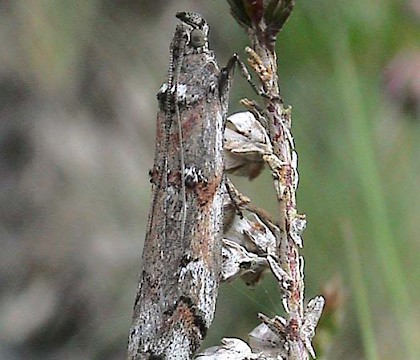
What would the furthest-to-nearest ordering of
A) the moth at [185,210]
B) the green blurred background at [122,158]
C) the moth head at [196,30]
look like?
the green blurred background at [122,158] < the moth head at [196,30] < the moth at [185,210]

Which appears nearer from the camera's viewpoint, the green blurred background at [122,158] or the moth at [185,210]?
the moth at [185,210]

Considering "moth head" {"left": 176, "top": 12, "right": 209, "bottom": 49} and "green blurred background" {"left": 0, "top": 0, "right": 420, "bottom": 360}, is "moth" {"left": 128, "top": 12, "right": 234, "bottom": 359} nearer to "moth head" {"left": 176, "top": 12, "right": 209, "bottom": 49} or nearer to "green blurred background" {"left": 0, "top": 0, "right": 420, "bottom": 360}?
"moth head" {"left": 176, "top": 12, "right": 209, "bottom": 49}

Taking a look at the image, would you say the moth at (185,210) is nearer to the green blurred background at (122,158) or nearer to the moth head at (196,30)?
the moth head at (196,30)

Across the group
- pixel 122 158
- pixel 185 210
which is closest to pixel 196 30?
pixel 185 210

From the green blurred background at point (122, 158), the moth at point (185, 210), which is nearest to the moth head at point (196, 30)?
the moth at point (185, 210)

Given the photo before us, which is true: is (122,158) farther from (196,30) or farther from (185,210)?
(185,210)

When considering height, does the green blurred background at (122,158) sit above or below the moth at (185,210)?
above
